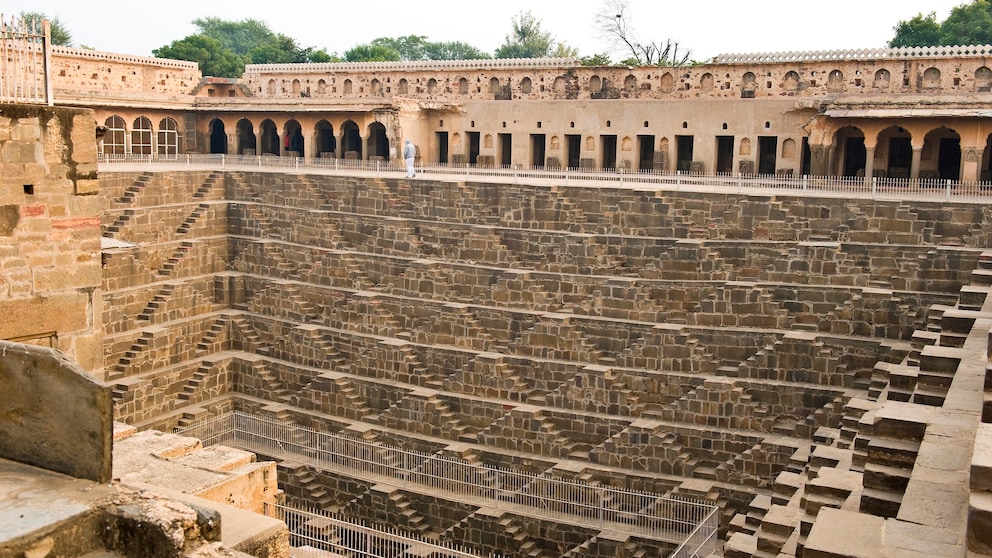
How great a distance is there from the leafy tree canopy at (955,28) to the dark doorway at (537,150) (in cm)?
1895

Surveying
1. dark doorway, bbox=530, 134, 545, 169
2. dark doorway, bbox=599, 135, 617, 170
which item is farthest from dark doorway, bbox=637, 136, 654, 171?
dark doorway, bbox=530, 134, 545, 169

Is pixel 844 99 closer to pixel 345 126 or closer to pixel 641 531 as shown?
pixel 641 531

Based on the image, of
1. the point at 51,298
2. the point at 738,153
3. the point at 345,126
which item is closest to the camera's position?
the point at 51,298

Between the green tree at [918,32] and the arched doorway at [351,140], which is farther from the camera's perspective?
the green tree at [918,32]

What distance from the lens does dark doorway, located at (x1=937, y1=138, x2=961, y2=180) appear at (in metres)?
23.6

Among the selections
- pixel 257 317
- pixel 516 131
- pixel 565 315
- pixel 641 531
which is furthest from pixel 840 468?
pixel 516 131

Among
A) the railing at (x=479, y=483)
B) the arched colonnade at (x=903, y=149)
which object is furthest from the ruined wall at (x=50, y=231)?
the arched colonnade at (x=903, y=149)

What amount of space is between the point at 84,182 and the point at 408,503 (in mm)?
10454

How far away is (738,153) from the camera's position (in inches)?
982

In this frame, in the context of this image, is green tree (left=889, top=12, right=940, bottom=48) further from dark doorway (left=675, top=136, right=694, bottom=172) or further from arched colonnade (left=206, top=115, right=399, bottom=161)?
arched colonnade (left=206, top=115, right=399, bottom=161)

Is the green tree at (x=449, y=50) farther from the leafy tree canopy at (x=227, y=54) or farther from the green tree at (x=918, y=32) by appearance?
the green tree at (x=918, y=32)

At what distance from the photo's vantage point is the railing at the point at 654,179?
1945cm

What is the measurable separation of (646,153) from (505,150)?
4009 mm

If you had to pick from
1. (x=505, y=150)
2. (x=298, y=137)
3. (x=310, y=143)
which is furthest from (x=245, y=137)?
(x=505, y=150)
